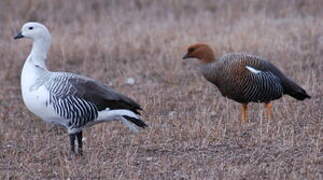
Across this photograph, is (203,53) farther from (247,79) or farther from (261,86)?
(261,86)

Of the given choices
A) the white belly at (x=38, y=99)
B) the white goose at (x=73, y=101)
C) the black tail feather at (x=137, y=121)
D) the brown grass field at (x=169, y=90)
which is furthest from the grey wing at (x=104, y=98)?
the brown grass field at (x=169, y=90)

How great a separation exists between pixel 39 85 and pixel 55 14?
33.8 ft

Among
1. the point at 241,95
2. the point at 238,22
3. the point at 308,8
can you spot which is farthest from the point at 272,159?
the point at 308,8

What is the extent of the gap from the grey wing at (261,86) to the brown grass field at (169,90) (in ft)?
0.91

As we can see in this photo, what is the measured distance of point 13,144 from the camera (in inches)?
359

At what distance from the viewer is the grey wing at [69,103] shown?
8066 mm

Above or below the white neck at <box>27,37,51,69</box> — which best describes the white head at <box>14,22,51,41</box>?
above

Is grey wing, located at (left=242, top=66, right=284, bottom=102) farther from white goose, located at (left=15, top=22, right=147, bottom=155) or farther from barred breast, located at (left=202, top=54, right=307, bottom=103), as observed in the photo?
white goose, located at (left=15, top=22, right=147, bottom=155)

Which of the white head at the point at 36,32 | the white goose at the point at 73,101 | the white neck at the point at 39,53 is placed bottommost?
the white goose at the point at 73,101

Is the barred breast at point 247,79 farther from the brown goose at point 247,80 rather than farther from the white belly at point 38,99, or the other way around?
the white belly at point 38,99

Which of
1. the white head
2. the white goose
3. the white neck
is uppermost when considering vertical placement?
the white head

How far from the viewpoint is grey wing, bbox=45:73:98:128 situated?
26.5 ft

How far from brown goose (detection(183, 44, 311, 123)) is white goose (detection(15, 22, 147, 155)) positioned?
1905mm

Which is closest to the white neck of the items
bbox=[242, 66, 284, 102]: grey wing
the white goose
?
the white goose
